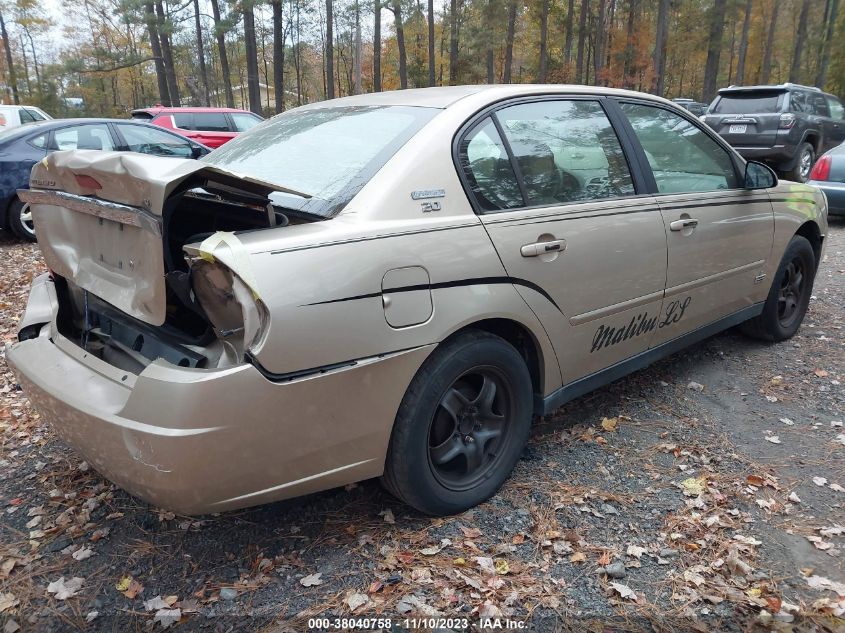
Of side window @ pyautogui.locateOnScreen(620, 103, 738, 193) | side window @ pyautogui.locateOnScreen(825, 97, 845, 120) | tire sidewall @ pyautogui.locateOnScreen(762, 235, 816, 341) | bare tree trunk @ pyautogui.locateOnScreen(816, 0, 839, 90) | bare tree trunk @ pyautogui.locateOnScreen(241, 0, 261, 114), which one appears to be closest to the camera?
side window @ pyautogui.locateOnScreen(620, 103, 738, 193)

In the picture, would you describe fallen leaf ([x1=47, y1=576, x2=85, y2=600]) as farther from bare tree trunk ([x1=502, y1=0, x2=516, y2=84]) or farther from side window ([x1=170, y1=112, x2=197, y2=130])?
bare tree trunk ([x1=502, y1=0, x2=516, y2=84])

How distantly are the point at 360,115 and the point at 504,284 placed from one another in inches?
41.3

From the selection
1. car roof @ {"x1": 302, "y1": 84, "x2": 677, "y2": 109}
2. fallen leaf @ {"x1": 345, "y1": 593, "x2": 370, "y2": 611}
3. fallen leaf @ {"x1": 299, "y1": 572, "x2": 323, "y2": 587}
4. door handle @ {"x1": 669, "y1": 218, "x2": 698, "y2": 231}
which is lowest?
fallen leaf @ {"x1": 345, "y1": 593, "x2": 370, "y2": 611}

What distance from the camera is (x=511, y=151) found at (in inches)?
110

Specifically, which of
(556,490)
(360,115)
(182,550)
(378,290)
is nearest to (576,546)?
(556,490)

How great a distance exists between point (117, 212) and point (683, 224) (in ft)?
9.08

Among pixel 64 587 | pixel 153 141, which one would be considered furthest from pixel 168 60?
pixel 64 587

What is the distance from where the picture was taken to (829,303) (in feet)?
18.6

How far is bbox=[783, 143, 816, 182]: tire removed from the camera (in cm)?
1208

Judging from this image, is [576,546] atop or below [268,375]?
below

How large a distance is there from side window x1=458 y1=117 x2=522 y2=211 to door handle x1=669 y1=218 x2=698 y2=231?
42.9 inches

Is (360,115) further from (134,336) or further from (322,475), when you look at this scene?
(322,475)

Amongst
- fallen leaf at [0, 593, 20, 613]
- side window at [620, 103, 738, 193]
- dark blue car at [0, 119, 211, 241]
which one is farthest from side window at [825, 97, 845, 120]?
fallen leaf at [0, 593, 20, 613]

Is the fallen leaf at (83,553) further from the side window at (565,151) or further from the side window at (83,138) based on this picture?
the side window at (83,138)
